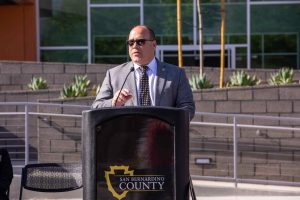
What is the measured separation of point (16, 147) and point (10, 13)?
7102 millimetres

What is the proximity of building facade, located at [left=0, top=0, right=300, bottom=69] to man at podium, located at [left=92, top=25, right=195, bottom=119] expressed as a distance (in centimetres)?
1184

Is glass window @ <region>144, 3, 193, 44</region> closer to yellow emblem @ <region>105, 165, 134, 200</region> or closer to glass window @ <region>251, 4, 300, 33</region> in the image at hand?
glass window @ <region>251, 4, 300, 33</region>

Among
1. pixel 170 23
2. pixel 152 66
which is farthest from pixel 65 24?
pixel 152 66

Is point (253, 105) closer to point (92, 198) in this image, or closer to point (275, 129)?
point (275, 129)

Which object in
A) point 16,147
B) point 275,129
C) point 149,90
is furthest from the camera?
point 16,147

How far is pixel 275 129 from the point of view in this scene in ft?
31.5

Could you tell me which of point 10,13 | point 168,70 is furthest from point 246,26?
point 168,70

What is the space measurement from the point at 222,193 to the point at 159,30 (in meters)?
8.50

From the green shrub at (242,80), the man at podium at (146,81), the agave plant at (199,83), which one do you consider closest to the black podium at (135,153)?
the man at podium at (146,81)

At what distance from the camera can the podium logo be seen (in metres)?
4.52

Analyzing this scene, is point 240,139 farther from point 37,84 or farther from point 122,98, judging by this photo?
point 122,98

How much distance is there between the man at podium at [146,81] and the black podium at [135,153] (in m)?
0.48

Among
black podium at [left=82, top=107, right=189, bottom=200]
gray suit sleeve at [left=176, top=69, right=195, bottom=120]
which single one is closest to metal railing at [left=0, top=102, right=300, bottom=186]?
gray suit sleeve at [left=176, top=69, right=195, bottom=120]

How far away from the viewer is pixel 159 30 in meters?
17.2
